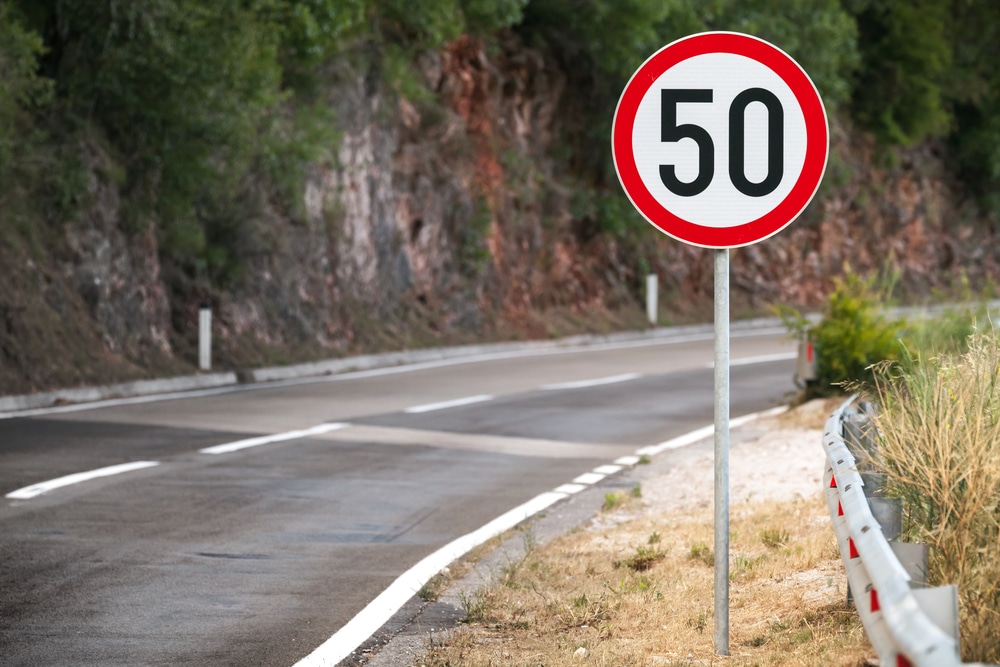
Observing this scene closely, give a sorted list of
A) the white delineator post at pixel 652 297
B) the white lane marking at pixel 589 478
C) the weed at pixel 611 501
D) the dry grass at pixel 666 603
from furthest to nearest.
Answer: the white delineator post at pixel 652 297 → the white lane marking at pixel 589 478 → the weed at pixel 611 501 → the dry grass at pixel 666 603

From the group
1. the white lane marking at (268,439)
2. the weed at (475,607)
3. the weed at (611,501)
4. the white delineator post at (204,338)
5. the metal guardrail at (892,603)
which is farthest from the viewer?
the white delineator post at (204,338)

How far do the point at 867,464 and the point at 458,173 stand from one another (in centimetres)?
2610

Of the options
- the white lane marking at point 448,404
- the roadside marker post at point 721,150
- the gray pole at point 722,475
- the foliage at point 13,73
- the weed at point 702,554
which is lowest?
the white lane marking at point 448,404

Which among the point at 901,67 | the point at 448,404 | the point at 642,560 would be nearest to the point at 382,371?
the point at 448,404

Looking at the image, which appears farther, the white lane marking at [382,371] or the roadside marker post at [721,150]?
the white lane marking at [382,371]

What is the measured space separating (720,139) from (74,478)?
7.18 m

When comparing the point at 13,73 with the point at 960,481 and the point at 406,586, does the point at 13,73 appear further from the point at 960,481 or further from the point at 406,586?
the point at 960,481

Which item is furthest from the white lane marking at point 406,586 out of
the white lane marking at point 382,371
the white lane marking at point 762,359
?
the white lane marking at point 762,359

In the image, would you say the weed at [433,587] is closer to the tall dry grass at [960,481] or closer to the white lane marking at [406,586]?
the white lane marking at [406,586]

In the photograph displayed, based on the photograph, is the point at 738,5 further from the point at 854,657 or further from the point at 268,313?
the point at 854,657

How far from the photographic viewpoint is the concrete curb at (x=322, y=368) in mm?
17938

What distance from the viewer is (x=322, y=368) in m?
23.8

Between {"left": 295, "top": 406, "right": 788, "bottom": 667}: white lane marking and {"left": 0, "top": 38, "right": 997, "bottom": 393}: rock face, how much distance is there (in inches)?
367

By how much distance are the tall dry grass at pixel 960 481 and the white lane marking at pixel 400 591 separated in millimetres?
A: 2478
